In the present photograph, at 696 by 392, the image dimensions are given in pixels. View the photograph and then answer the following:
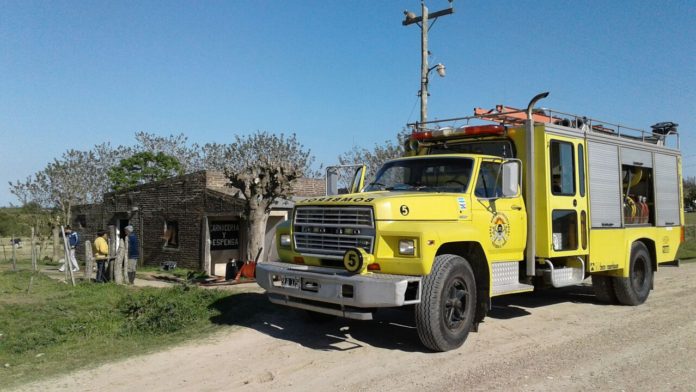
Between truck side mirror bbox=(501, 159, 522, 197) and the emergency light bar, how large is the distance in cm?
102

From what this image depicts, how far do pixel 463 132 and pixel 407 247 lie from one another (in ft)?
9.54


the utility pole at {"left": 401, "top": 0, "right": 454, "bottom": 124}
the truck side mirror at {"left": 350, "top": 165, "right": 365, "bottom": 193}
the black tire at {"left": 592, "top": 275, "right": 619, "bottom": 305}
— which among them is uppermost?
the utility pole at {"left": 401, "top": 0, "right": 454, "bottom": 124}

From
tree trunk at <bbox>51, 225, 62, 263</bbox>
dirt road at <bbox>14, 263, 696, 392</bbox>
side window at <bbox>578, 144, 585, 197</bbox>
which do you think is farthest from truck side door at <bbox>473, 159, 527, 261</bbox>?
tree trunk at <bbox>51, 225, 62, 263</bbox>

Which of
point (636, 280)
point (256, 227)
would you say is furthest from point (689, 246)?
point (256, 227)

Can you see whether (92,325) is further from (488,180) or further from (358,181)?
(488,180)

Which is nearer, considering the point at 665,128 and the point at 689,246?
the point at 665,128

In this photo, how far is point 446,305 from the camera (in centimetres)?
686

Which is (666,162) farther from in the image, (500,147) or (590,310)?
(500,147)

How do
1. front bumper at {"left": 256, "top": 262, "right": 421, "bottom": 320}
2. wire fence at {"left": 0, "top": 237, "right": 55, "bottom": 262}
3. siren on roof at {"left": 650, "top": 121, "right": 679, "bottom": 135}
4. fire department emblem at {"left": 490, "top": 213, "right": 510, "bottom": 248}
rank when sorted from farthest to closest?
wire fence at {"left": 0, "top": 237, "right": 55, "bottom": 262} → siren on roof at {"left": 650, "top": 121, "right": 679, "bottom": 135} → fire department emblem at {"left": 490, "top": 213, "right": 510, "bottom": 248} → front bumper at {"left": 256, "top": 262, "right": 421, "bottom": 320}

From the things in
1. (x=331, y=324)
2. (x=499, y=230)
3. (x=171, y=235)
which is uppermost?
(x=499, y=230)

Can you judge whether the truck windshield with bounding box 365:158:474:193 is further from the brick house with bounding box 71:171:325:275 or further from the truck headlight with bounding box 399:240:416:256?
the brick house with bounding box 71:171:325:275

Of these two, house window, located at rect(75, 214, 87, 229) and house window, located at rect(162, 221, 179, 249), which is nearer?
house window, located at rect(162, 221, 179, 249)

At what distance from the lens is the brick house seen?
19.7m

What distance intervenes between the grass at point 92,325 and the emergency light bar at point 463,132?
3.88 meters
